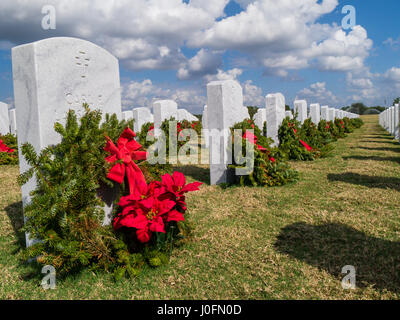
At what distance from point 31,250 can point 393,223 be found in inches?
140

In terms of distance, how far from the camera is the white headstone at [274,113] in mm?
8008

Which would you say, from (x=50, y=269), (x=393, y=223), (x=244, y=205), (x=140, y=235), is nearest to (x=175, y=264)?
(x=140, y=235)

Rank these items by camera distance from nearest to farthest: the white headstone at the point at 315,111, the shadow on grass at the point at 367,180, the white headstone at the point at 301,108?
the shadow on grass at the point at 367,180 → the white headstone at the point at 301,108 → the white headstone at the point at 315,111

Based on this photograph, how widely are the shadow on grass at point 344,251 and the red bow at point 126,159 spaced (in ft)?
4.90

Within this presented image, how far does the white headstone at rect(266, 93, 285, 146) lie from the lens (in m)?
8.01

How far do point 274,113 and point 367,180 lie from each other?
316cm

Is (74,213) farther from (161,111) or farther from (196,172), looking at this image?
(161,111)

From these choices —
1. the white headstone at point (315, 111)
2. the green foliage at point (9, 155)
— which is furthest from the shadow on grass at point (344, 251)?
the white headstone at point (315, 111)

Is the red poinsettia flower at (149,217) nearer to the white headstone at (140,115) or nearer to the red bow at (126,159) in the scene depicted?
the red bow at (126,159)

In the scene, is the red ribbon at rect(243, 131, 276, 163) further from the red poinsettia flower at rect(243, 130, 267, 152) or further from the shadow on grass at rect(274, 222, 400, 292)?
the shadow on grass at rect(274, 222, 400, 292)

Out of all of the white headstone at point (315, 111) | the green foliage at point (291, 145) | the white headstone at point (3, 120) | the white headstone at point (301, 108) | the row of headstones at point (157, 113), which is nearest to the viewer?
the green foliage at point (291, 145)

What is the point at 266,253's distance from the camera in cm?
285

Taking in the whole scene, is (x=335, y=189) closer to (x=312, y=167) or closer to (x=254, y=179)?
(x=254, y=179)

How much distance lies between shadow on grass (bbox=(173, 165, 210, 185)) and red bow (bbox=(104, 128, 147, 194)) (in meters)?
3.17
